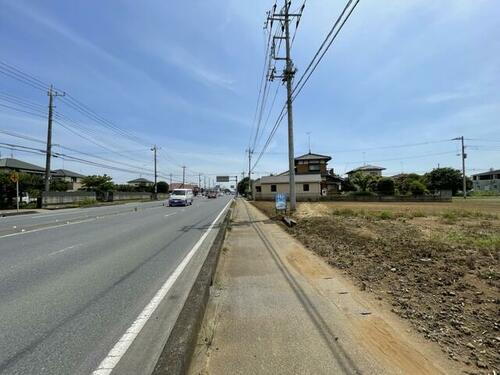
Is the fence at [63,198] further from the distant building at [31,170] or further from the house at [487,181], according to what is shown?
the house at [487,181]

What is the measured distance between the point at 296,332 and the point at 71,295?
3.88 m

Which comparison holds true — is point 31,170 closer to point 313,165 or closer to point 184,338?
point 313,165

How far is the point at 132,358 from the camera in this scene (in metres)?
3.75

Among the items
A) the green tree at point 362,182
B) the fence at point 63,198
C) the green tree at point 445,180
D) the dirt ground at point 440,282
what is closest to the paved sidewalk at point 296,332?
the dirt ground at point 440,282

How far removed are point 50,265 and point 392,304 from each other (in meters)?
7.41

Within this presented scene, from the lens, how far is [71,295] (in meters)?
6.00

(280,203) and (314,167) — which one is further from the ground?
(314,167)

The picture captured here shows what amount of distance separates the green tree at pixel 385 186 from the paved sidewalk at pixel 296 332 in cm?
6263

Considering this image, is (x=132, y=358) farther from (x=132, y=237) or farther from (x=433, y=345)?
(x=132, y=237)

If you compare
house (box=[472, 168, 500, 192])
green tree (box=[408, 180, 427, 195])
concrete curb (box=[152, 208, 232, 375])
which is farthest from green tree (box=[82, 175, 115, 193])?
house (box=[472, 168, 500, 192])

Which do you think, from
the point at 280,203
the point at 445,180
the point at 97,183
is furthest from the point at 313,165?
the point at 280,203

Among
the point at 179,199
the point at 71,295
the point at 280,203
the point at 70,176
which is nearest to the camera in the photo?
the point at 71,295

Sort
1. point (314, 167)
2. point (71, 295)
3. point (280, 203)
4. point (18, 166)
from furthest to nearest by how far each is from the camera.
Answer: point (314, 167)
point (18, 166)
point (280, 203)
point (71, 295)

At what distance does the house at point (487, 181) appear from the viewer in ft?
A: 365
